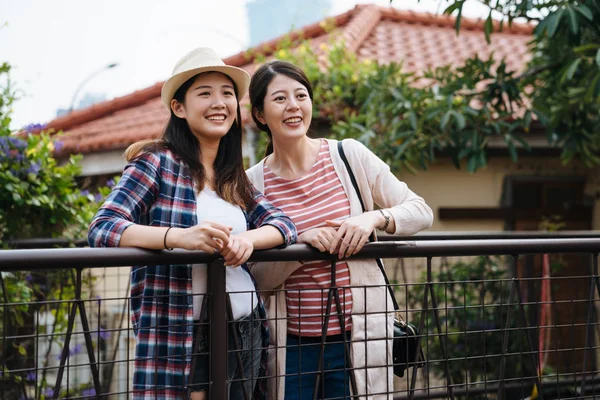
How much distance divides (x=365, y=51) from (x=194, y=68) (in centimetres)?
653

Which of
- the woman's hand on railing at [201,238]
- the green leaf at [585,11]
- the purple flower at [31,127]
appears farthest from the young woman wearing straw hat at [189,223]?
the green leaf at [585,11]

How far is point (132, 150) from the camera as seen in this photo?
88.7 inches

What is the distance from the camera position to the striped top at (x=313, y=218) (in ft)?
8.08

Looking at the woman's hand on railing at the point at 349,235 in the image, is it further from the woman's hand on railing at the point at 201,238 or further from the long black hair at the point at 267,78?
the long black hair at the point at 267,78

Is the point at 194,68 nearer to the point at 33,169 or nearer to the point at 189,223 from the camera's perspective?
the point at 189,223

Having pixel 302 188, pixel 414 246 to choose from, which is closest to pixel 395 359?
pixel 414 246

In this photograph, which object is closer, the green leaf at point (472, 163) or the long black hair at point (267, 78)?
the long black hair at point (267, 78)

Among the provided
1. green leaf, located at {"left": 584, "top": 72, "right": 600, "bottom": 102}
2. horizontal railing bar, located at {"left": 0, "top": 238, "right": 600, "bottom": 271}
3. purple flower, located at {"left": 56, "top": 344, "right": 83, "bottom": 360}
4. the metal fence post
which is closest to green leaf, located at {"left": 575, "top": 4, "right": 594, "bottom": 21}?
green leaf, located at {"left": 584, "top": 72, "right": 600, "bottom": 102}

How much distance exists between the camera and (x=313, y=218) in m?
2.53

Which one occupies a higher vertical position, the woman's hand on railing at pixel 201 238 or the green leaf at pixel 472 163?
the green leaf at pixel 472 163

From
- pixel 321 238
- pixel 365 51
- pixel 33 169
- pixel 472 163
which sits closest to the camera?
pixel 321 238

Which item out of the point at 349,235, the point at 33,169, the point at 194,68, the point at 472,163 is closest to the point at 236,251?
the point at 349,235

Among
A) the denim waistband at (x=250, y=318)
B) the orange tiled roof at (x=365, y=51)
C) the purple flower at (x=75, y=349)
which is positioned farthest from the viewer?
the orange tiled roof at (x=365, y=51)

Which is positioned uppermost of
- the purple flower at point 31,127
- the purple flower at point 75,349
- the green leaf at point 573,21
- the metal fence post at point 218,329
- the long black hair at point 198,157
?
the green leaf at point 573,21
